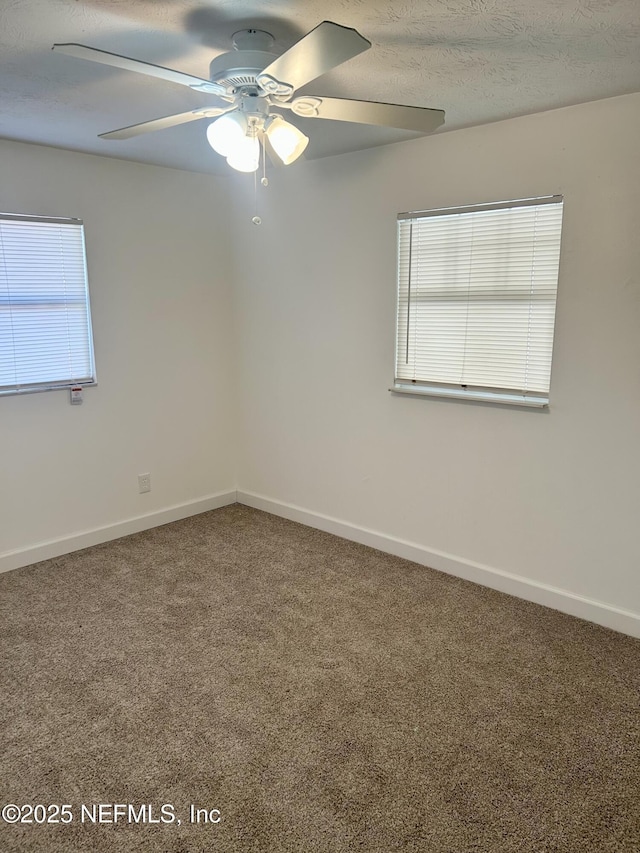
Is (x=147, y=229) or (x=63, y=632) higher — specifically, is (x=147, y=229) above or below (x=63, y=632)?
above

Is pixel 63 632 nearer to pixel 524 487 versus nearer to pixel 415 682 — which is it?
pixel 415 682

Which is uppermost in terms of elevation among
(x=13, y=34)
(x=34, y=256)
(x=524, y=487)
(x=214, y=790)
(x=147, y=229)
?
(x=13, y=34)

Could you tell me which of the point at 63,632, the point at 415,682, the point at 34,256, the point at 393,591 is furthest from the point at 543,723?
the point at 34,256

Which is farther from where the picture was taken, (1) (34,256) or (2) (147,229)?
(2) (147,229)

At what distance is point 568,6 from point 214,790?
2643 mm

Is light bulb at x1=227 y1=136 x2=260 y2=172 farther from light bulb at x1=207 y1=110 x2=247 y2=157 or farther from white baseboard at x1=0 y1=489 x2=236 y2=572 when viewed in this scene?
white baseboard at x1=0 y1=489 x2=236 y2=572

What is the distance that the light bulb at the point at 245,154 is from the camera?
186 centimetres

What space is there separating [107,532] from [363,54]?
3109 millimetres

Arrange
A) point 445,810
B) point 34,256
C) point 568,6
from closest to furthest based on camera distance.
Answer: point 568,6, point 445,810, point 34,256

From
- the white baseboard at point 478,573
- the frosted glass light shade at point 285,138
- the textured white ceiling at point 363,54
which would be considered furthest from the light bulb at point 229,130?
the white baseboard at point 478,573

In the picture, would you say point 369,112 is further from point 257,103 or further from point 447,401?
point 447,401

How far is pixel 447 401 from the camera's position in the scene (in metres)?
3.10

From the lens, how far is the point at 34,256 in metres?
3.16

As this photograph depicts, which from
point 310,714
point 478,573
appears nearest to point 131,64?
point 310,714
